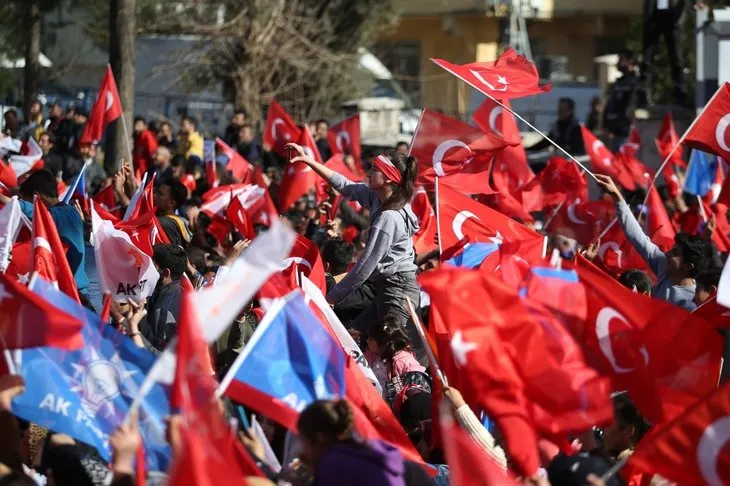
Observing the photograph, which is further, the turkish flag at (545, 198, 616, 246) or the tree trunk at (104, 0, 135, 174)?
the tree trunk at (104, 0, 135, 174)

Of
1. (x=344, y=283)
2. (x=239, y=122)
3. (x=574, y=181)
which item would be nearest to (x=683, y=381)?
(x=344, y=283)

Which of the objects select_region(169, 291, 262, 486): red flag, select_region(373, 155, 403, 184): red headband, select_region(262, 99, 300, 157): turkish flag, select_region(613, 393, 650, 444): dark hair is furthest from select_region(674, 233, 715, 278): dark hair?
select_region(262, 99, 300, 157): turkish flag

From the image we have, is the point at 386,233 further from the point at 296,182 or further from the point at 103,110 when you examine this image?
the point at 103,110

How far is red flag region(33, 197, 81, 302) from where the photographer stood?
26.4 ft

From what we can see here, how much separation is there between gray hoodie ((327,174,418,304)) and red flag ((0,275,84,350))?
11.7 feet

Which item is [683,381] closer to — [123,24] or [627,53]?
[123,24]

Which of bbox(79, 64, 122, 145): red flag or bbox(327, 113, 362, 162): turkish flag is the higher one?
bbox(79, 64, 122, 145): red flag

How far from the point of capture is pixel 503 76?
36.8ft

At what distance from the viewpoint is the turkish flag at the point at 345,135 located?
17.8 metres

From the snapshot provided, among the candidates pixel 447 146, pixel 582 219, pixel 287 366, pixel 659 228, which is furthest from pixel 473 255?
pixel 582 219

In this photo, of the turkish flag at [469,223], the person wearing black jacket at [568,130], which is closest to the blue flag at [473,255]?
the turkish flag at [469,223]

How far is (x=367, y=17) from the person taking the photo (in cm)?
2827

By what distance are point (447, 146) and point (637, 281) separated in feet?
7.68

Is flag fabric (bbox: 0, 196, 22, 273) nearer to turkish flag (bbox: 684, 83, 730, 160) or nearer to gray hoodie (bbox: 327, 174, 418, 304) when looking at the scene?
gray hoodie (bbox: 327, 174, 418, 304)
